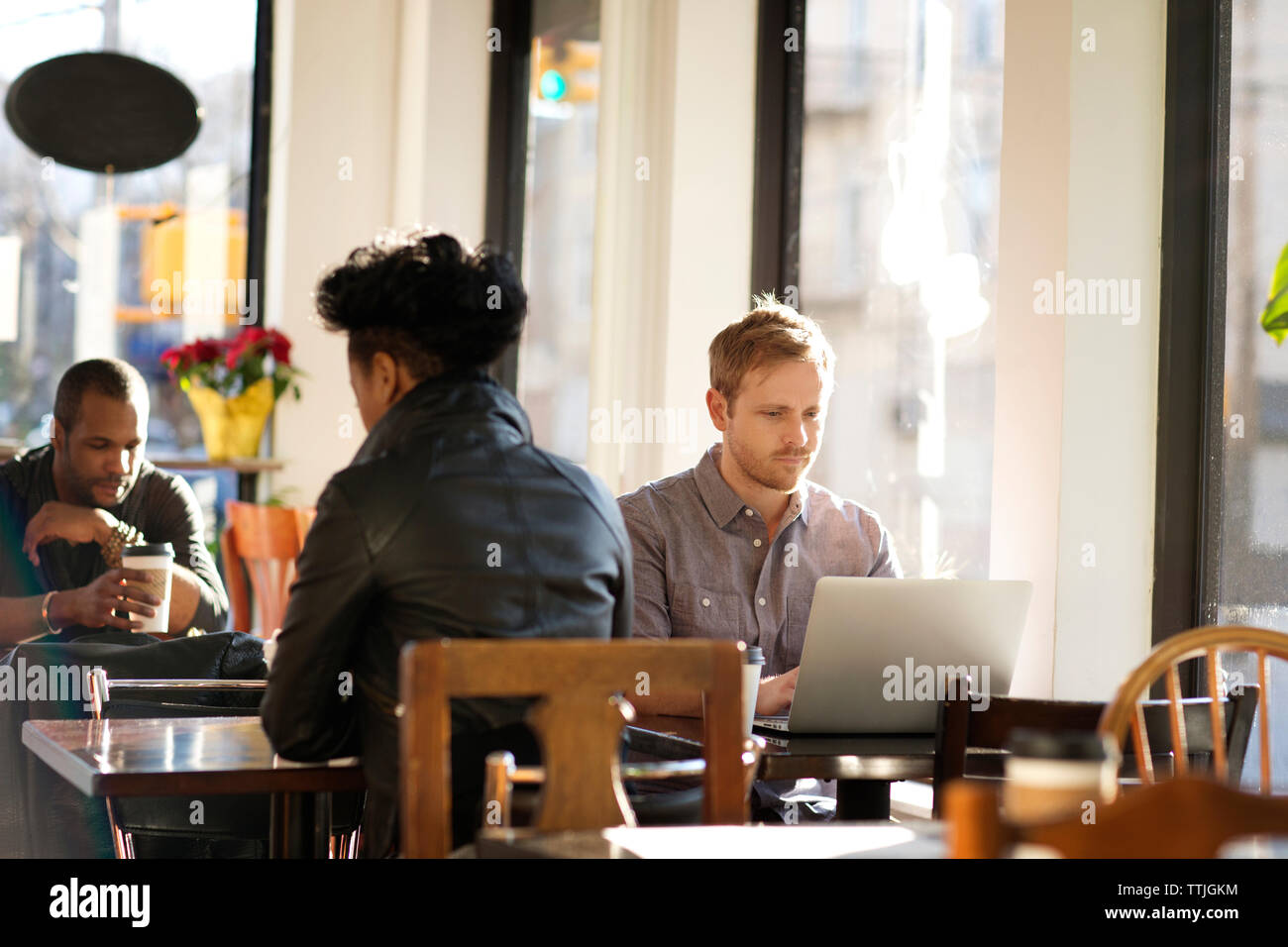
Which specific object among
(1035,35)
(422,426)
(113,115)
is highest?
(113,115)

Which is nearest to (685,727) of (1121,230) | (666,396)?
(1121,230)

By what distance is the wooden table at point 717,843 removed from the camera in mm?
1258

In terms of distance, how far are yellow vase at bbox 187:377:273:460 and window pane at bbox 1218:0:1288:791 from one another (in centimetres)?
374

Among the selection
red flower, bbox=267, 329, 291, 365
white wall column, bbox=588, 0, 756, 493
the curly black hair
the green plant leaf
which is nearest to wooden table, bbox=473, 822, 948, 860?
the curly black hair

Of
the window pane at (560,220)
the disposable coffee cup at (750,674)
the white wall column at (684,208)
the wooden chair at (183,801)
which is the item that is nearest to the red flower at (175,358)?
the window pane at (560,220)

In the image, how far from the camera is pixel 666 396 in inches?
154

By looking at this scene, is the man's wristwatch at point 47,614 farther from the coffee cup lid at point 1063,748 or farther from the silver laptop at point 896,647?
the coffee cup lid at point 1063,748

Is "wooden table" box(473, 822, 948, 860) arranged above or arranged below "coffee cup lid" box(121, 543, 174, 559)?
below

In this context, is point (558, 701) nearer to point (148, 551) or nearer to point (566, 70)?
point (148, 551)

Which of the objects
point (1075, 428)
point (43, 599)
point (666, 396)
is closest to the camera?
point (1075, 428)

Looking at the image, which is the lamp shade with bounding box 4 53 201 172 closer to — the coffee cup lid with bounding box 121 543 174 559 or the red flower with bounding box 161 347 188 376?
the red flower with bounding box 161 347 188 376

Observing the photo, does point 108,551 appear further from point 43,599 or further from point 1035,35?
point 1035,35

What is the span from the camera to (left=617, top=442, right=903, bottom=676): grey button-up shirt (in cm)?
254
